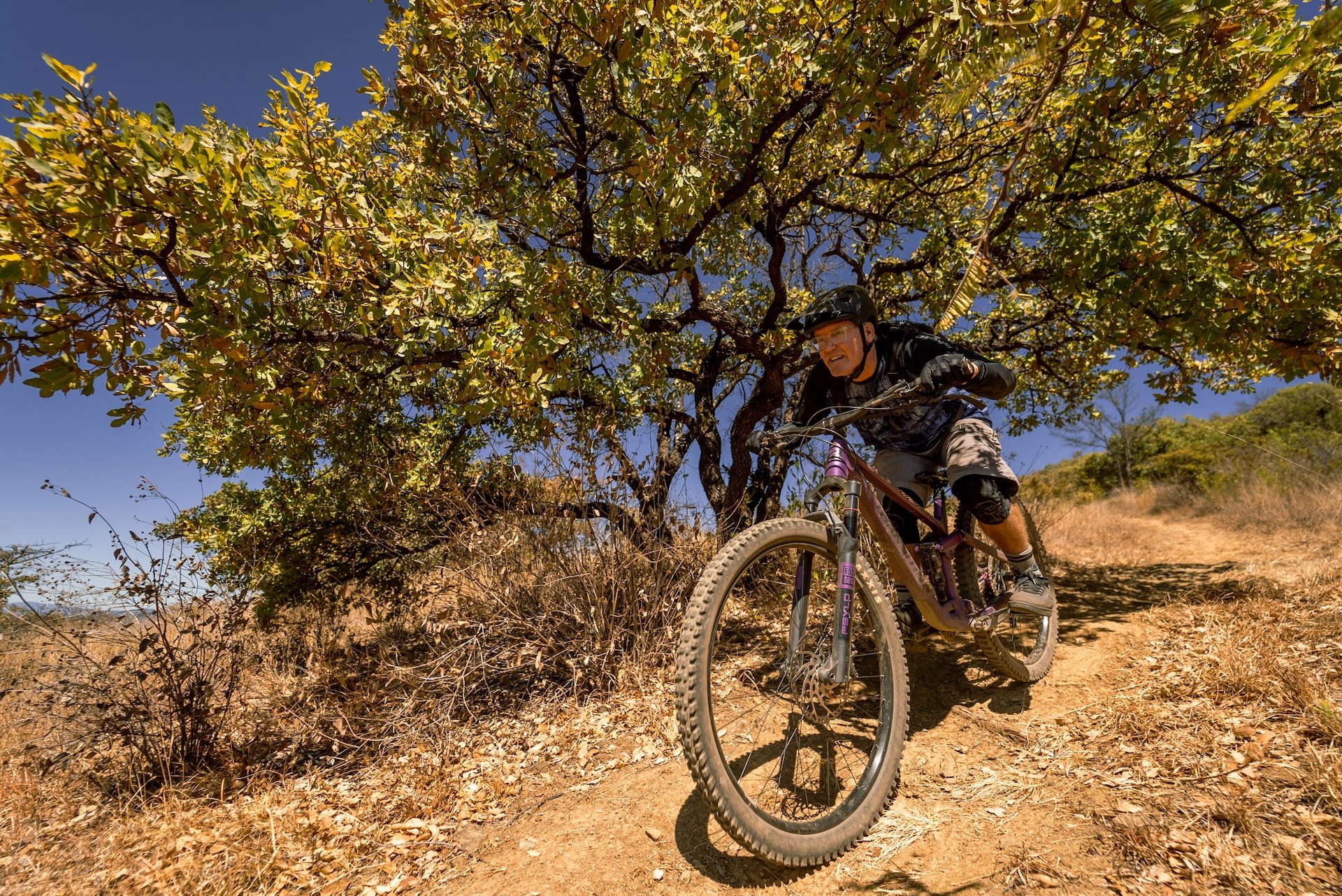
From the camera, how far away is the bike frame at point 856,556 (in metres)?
2.13

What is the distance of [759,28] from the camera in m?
3.36

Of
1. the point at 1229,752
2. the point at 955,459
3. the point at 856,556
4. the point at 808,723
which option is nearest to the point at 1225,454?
the point at 955,459

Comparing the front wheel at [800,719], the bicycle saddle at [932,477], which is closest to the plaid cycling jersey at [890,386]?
the bicycle saddle at [932,477]

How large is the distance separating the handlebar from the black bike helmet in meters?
0.46

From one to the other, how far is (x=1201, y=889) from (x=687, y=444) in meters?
4.73

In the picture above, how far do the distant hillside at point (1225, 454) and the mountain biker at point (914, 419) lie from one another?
4891 mm

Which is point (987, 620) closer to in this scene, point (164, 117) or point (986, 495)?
point (986, 495)

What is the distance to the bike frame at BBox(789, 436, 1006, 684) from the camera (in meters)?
2.13

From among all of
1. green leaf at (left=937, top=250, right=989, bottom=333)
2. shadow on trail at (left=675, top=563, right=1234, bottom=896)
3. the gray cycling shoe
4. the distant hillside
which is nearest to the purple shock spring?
green leaf at (left=937, top=250, right=989, bottom=333)

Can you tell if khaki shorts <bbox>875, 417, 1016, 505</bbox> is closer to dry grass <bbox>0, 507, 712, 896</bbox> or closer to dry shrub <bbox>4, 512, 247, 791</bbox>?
dry grass <bbox>0, 507, 712, 896</bbox>

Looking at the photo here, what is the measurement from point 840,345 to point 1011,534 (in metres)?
1.53

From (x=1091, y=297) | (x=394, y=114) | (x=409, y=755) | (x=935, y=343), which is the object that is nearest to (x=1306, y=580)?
(x=1091, y=297)

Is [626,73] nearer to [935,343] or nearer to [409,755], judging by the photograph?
[935,343]

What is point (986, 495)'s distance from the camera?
2.88 meters
